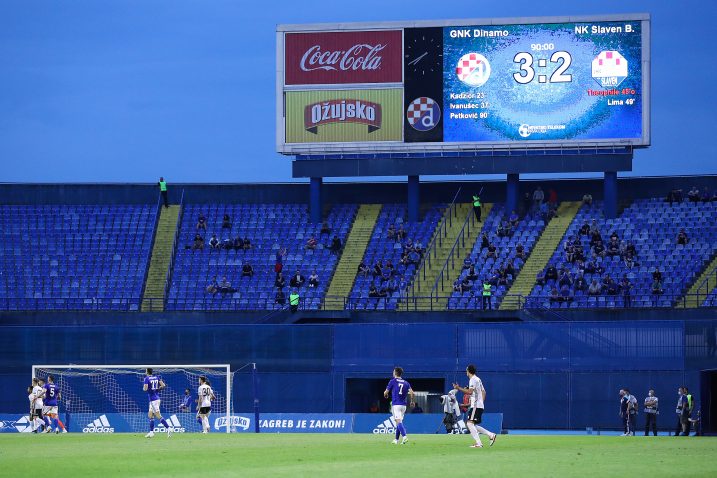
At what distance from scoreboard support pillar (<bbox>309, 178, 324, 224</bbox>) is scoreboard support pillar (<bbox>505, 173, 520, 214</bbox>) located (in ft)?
30.6

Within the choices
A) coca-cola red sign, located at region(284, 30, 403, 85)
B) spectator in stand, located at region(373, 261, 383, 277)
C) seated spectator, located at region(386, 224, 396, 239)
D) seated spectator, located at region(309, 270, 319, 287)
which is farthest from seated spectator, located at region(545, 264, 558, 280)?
coca-cola red sign, located at region(284, 30, 403, 85)

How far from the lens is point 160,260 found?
214 feet

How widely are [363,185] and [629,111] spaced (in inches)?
568

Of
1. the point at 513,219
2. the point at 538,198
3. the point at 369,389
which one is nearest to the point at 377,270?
the point at 369,389

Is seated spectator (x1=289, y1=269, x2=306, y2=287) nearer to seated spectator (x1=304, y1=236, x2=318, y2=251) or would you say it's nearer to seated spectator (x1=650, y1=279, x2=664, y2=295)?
seated spectator (x1=304, y1=236, x2=318, y2=251)

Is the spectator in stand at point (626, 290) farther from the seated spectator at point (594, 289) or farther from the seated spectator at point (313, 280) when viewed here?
the seated spectator at point (313, 280)

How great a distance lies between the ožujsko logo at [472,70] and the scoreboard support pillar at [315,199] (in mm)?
8984

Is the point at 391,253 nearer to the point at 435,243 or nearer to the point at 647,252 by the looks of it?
the point at 435,243

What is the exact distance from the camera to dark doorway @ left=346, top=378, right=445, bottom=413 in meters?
56.3

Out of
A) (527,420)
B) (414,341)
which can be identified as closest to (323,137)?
(414,341)

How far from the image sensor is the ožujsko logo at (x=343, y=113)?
6372cm

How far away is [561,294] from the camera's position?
58312 mm

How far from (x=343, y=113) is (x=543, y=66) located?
9788 millimetres

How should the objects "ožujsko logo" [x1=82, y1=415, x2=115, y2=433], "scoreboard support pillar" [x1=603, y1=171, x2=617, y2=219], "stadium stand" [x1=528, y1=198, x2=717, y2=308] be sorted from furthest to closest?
"scoreboard support pillar" [x1=603, y1=171, x2=617, y2=219] → "stadium stand" [x1=528, y1=198, x2=717, y2=308] → "ožujsko logo" [x1=82, y1=415, x2=115, y2=433]
